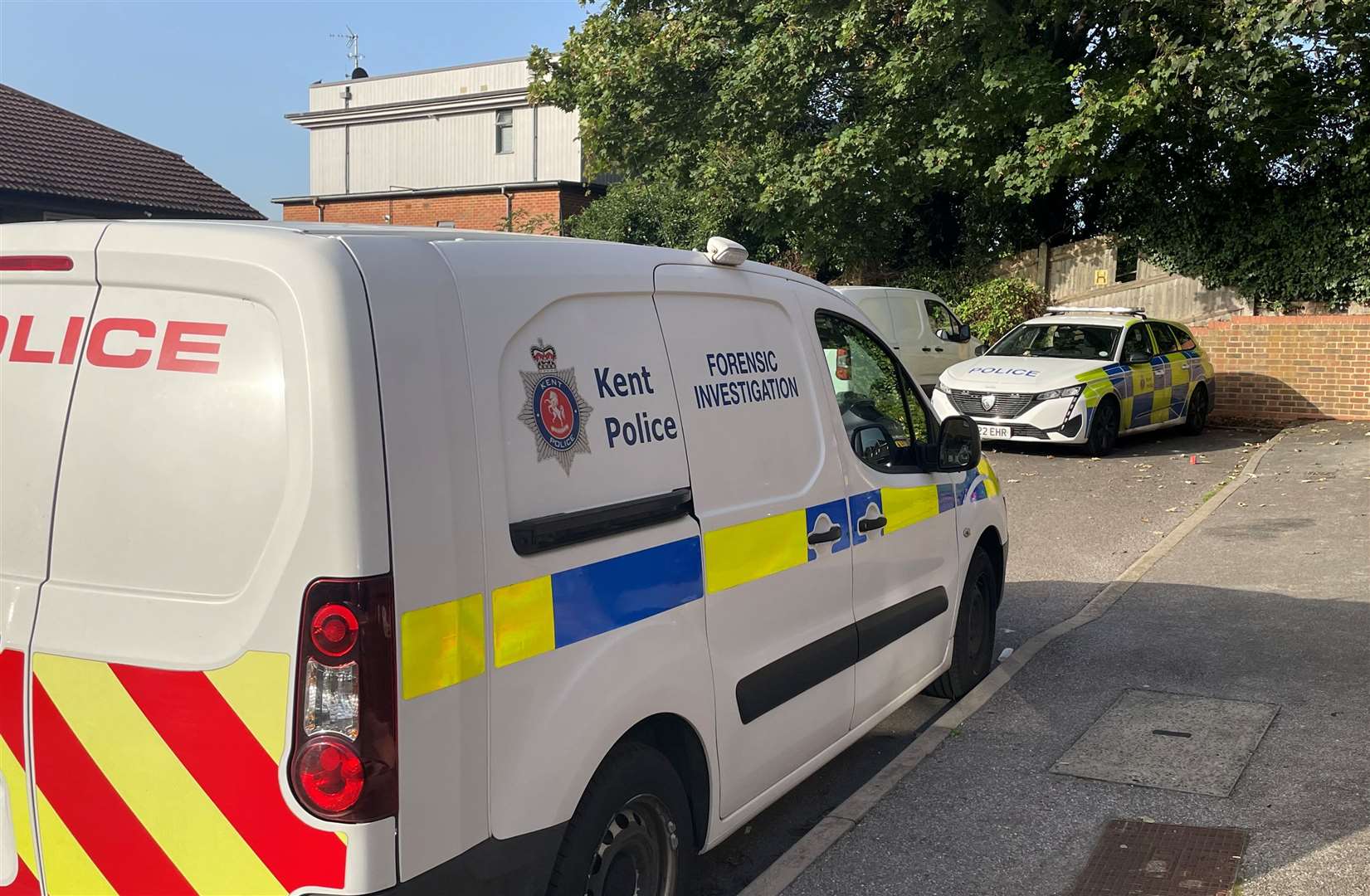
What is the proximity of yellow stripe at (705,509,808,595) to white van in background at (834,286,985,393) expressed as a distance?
45.7ft

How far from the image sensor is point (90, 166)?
21891mm

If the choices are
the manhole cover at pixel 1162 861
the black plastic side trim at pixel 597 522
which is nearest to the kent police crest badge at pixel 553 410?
the black plastic side trim at pixel 597 522

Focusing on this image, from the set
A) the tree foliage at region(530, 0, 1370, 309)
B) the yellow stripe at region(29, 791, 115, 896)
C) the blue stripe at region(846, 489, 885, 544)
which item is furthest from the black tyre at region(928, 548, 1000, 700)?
the tree foliage at region(530, 0, 1370, 309)

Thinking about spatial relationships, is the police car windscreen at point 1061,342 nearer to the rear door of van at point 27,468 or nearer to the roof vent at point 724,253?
the roof vent at point 724,253

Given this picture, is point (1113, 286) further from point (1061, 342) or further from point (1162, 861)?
point (1162, 861)

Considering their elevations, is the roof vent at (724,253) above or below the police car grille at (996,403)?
above

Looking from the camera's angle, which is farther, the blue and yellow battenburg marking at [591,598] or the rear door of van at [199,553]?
the blue and yellow battenburg marking at [591,598]

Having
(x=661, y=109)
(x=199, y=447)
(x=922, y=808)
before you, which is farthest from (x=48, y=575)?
(x=661, y=109)

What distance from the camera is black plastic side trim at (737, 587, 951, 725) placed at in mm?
3590

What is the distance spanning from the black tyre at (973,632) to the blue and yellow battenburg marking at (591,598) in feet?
8.09

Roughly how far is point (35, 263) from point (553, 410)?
1131mm

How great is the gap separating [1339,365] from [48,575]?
17.9 meters

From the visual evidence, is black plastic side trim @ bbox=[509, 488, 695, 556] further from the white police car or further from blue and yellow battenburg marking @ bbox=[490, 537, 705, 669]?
the white police car

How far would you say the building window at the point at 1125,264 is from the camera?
71.2 feet
